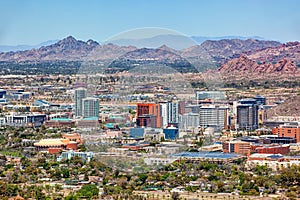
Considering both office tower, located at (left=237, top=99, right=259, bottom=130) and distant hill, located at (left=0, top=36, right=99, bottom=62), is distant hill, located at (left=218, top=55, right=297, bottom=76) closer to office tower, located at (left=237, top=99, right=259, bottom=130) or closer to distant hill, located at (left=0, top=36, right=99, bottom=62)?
office tower, located at (left=237, top=99, right=259, bottom=130)

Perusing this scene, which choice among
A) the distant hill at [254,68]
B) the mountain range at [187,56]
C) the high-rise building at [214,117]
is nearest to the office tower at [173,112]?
the high-rise building at [214,117]

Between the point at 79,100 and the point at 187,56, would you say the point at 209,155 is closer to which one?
the point at 187,56

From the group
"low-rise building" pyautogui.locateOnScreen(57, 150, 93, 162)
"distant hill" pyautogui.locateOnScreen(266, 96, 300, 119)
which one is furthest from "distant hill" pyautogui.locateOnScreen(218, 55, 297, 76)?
"low-rise building" pyautogui.locateOnScreen(57, 150, 93, 162)

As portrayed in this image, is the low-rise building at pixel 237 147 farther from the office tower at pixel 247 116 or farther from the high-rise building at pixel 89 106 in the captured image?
the high-rise building at pixel 89 106

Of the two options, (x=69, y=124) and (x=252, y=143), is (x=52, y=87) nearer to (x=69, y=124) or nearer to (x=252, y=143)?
(x=69, y=124)

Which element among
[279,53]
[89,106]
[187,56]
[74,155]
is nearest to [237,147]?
[74,155]
